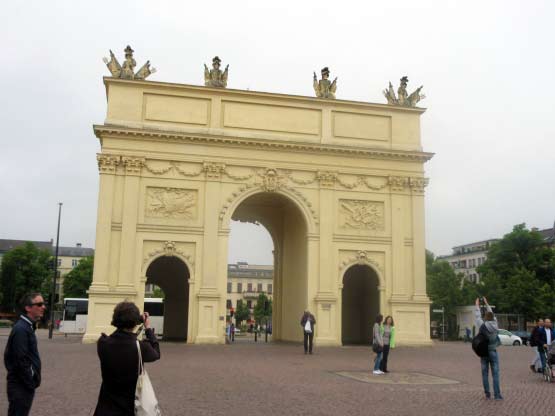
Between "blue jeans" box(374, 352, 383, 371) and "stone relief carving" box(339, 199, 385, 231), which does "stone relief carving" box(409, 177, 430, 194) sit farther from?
"blue jeans" box(374, 352, 383, 371)

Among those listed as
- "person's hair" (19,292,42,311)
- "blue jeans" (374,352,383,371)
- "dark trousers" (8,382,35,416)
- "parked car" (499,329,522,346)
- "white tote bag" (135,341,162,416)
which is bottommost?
"parked car" (499,329,522,346)

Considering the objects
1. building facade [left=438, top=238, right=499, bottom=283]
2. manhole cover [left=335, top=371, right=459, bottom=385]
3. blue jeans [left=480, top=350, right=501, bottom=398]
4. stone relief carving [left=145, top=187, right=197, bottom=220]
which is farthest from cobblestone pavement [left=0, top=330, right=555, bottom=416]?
building facade [left=438, top=238, right=499, bottom=283]

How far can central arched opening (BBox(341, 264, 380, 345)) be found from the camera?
4081 cm

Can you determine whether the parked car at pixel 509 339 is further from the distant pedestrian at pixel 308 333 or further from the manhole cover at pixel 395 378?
the manhole cover at pixel 395 378

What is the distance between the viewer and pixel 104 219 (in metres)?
34.2

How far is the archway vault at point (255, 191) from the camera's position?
34625 mm

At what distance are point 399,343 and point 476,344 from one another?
22.9 metres

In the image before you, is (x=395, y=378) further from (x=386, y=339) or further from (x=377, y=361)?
(x=386, y=339)

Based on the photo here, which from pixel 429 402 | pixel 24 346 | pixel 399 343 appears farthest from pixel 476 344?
pixel 399 343

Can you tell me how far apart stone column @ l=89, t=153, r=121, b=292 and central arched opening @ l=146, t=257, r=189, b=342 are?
24.9 ft

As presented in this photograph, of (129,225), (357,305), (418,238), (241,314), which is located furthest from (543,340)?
(241,314)

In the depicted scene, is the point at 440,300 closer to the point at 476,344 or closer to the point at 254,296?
the point at 476,344

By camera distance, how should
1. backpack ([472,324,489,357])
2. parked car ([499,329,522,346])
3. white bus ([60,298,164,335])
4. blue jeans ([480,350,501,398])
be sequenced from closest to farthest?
blue jeans ([480,350,501,398]), backpack ([472,324,489,357]), parked car ([499,329,522,346]), white bus ([60,298,164,335])

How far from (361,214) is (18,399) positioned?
1251 inches
